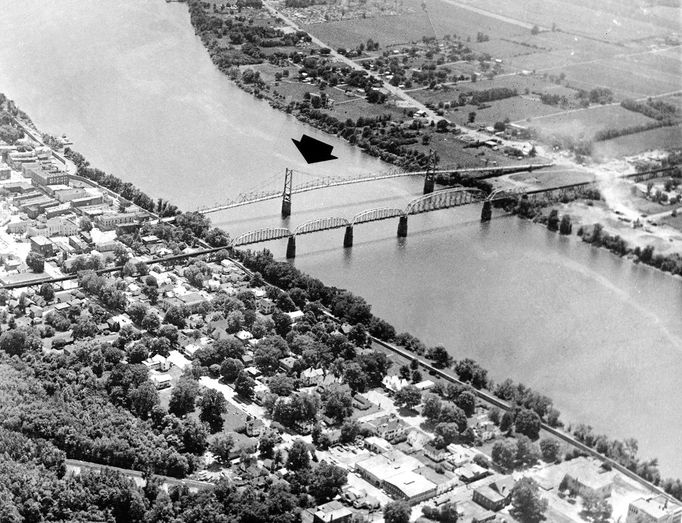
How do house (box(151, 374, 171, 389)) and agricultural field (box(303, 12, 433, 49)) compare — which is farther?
agricultural field (box(303, 12, 433, 49))

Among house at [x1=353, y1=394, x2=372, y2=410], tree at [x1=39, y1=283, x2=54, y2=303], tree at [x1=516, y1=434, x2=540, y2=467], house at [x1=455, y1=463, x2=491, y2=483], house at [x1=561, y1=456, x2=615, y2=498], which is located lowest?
tree at [x1=39, y1=283, x2=54, y2=303]

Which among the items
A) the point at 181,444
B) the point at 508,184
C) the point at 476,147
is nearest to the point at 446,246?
the point at 508,184

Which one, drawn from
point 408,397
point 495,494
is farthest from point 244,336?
point 495,494

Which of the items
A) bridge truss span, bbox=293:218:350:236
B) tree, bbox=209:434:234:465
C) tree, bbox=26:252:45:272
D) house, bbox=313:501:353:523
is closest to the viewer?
house, bbox=313:501:353:523

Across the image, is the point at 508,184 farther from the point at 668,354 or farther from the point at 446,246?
the point at 668,354

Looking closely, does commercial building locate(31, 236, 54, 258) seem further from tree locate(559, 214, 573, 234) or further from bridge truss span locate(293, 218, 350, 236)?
tree locate(559, 214, 573, 234)

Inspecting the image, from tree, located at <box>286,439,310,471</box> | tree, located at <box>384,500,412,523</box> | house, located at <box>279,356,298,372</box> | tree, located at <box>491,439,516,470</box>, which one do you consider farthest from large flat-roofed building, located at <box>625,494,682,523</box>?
house, located at <box>279,356,298,372</box>

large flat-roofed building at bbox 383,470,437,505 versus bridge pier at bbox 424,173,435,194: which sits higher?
large flat-roofed building at bbox 383,470,437,505

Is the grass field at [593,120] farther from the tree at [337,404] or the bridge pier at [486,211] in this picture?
the tree at [337,404]
